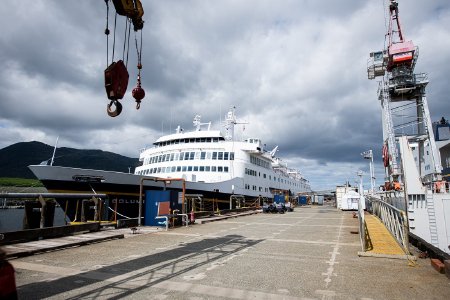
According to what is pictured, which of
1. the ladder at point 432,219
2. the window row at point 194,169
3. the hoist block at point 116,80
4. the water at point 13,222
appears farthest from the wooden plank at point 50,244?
the window row at point 194,169

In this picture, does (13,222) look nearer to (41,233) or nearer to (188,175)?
(188,175)

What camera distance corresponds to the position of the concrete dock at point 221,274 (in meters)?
5.09

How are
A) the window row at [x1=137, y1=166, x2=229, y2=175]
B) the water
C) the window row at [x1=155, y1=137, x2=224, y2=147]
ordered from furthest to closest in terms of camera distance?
the window row at [x1=155, y1=137, x2=224, y2=147] < the window row at [x1=137, y1=166, x2=229, y2=175] < the water

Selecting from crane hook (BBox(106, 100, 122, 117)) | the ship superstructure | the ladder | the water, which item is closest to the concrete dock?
crane hook (BBox(106, 100, 122, 117))

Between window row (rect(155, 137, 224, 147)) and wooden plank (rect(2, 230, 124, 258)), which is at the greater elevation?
window row (rect(155, 137, 224, 147))

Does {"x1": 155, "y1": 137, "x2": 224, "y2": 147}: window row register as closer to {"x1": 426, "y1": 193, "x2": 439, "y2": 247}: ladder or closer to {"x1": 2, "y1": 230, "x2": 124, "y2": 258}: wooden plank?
{"x1": 426, "y1": 193, "x2": 439, "y2": 247}: ladder

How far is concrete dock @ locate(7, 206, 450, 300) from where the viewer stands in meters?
5.09

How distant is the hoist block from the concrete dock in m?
4.22

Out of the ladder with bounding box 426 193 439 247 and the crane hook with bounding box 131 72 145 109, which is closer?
the crane hook with bounding box 131 72 145 109

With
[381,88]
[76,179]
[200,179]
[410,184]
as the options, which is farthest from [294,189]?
[76,179]

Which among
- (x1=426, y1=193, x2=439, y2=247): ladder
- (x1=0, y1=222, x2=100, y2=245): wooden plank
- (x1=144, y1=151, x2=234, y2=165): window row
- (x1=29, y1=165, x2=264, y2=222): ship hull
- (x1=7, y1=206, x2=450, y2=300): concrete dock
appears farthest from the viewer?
(x1=144, y1=151, x2=234, y2=165): window row

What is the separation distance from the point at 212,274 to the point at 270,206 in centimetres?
2485

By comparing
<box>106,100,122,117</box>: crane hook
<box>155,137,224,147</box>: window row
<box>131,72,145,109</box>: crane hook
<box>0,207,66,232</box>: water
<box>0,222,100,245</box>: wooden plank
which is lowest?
<box>0,207,66,232</box>: water

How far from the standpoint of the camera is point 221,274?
6293 millimetres
